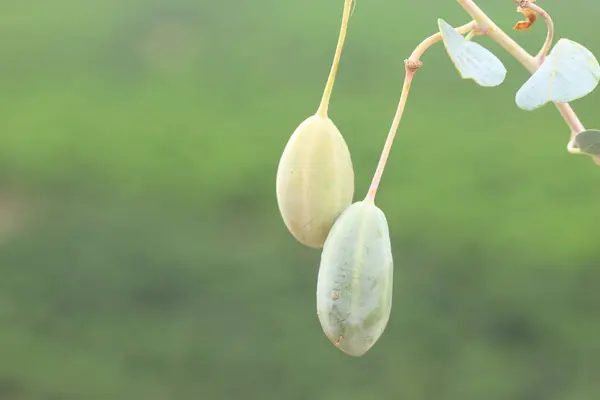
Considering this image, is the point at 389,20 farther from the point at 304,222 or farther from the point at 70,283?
the point at 304,222

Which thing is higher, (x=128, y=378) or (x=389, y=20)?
(x=389, y=20)

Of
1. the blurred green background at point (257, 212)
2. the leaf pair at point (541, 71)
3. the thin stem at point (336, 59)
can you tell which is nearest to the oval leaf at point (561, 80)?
the leaf pair at point (541, 71)

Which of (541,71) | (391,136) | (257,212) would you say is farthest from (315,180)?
(257,212)

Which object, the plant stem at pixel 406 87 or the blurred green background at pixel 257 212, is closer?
the plant stem at pixel 406 87

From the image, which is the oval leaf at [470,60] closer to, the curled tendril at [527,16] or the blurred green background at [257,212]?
the curled tendril at [527,16]

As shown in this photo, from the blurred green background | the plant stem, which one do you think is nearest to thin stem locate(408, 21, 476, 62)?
the plant stem

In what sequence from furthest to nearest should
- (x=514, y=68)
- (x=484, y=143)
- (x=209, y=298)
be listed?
1. (x=514, y=68)
2. (x=484, y=143)
3. (x=209, y=298)

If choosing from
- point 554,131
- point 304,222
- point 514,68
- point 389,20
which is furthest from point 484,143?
point 304,222
